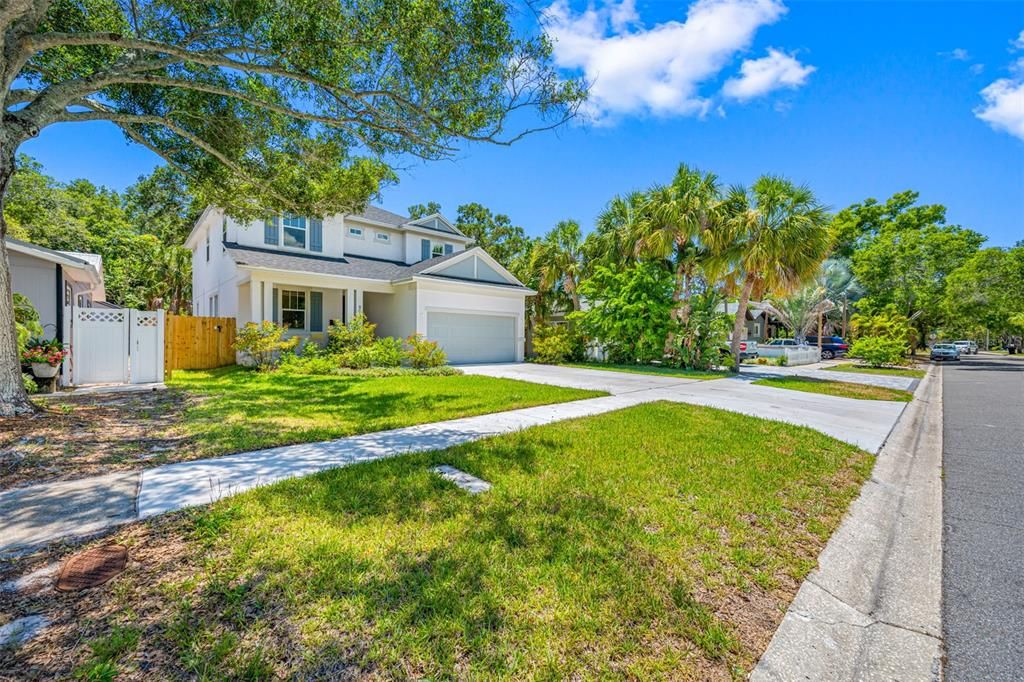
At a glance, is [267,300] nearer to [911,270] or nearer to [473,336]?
[473,336]

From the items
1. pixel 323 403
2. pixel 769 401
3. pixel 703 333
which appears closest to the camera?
pixel 323 403

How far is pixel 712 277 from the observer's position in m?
16.7

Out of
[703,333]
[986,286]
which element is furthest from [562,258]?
[986,286]

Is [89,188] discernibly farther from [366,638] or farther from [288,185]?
[366,638]

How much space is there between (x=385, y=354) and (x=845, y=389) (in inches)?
558

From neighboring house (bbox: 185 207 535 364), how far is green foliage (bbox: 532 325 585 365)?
107 cm

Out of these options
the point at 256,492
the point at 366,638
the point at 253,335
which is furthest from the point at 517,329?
the point at 366,638

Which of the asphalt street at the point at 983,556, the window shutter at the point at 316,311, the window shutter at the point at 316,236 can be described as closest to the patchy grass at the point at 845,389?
the asphalt street at the point at 983,556

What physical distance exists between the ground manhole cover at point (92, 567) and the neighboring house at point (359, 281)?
1263 centimetres

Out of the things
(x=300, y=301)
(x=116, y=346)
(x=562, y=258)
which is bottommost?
(x=116, y=346)

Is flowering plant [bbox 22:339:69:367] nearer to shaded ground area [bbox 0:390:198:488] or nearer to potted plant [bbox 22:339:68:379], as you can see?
potted plant [bbox 22:339:68:379]

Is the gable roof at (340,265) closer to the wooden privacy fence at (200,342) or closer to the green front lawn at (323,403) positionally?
the wooden privacy fence at (200,342)

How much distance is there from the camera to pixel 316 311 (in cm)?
1767

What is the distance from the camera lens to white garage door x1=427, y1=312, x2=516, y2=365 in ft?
57.6
